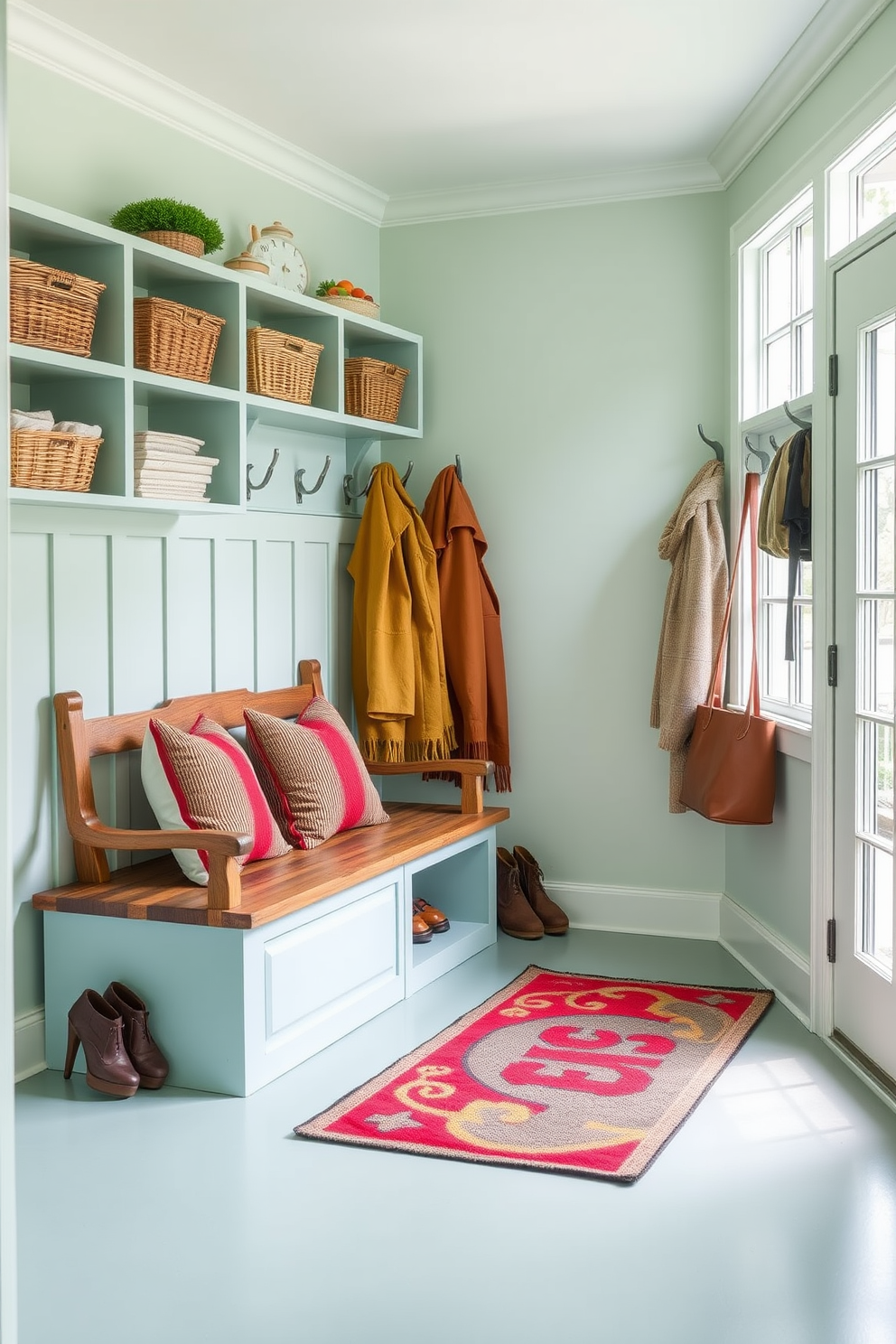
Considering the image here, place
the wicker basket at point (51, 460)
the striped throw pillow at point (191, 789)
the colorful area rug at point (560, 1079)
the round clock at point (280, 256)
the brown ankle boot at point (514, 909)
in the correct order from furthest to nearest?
the brown ankle boot at point (514, 909) → the round clock at point (280, 256) → the striped throw pillow at point (191, 789) → the wicker basket at point (51, 460) → the colorful area rug at point (560, 1079)

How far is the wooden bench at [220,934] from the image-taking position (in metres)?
2.95

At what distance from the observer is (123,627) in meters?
3.38

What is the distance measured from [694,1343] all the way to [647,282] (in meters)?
3.50

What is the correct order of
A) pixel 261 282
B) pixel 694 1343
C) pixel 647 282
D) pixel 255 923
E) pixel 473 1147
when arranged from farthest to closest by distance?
pixel 647 282, pixel 261 282, pixel 255 923, pixel 473 1147, pixel 694 1343

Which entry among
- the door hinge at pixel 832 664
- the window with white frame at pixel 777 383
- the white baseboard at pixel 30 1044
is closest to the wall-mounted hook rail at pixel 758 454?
the window with white frame at pixel 777 383

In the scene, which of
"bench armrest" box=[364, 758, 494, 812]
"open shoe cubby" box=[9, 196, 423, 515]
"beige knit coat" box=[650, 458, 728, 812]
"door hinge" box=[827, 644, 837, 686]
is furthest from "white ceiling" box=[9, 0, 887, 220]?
"bench armrest" box=[364, 758, 494, 812]

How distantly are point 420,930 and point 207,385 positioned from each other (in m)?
1.84

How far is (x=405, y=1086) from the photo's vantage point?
9.77ft

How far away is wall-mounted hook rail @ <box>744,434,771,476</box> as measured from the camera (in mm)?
4027

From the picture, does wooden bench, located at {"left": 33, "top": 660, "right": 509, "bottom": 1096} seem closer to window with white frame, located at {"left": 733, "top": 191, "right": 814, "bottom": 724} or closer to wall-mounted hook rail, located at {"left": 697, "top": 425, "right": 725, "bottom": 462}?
window with white frame, located at {"left": 733, "top": 191, "right": 814, "bottom": 724}

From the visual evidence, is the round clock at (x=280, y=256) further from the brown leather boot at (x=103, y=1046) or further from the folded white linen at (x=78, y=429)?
the brown leather boot at (x=103, y=1046)

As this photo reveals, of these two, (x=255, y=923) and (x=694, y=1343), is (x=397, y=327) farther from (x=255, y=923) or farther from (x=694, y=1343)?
(x=694, y=1343)

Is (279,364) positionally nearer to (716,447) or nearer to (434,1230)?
(716,447)

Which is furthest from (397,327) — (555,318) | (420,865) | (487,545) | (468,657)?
(420,865)
